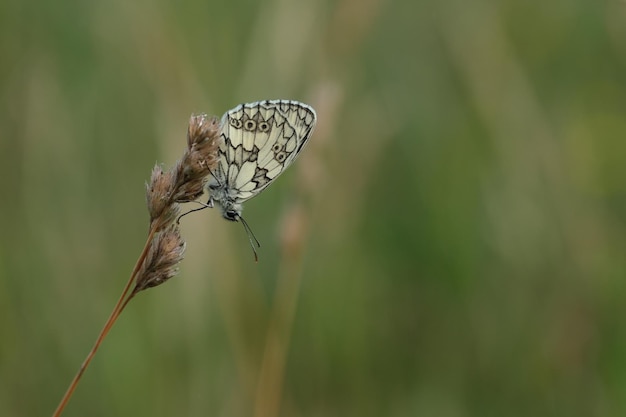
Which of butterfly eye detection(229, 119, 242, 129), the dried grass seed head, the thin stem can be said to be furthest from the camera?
butterfly eye detection(229, 119, 242, 129)

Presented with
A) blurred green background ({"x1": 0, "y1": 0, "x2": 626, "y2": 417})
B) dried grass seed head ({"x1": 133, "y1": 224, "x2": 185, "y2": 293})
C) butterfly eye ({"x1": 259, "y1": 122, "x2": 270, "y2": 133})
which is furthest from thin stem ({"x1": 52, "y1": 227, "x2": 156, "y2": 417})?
blurred green background ({"x1": 0, "y1": 0, "x2": 626, "y2": 417})

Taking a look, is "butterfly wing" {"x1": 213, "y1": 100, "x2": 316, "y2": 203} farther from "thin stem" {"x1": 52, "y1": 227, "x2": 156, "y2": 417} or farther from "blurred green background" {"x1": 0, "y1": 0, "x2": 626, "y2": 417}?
"thin stem" {"x1": 52, "y1": 227, "x2": 156, "y2": 417}

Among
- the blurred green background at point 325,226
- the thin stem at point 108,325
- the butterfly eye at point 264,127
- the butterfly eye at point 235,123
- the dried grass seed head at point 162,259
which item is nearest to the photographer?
the thin stem at point 108,325

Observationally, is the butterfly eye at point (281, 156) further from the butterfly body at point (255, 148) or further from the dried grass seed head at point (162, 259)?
the dried grass seed head at point (162, 259)

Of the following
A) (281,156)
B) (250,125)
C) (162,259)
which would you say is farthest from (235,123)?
(162,259)

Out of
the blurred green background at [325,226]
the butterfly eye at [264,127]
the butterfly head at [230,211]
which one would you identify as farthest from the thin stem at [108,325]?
the blurred green background at [325,226]

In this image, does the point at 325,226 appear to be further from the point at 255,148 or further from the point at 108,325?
the point at 108,325
